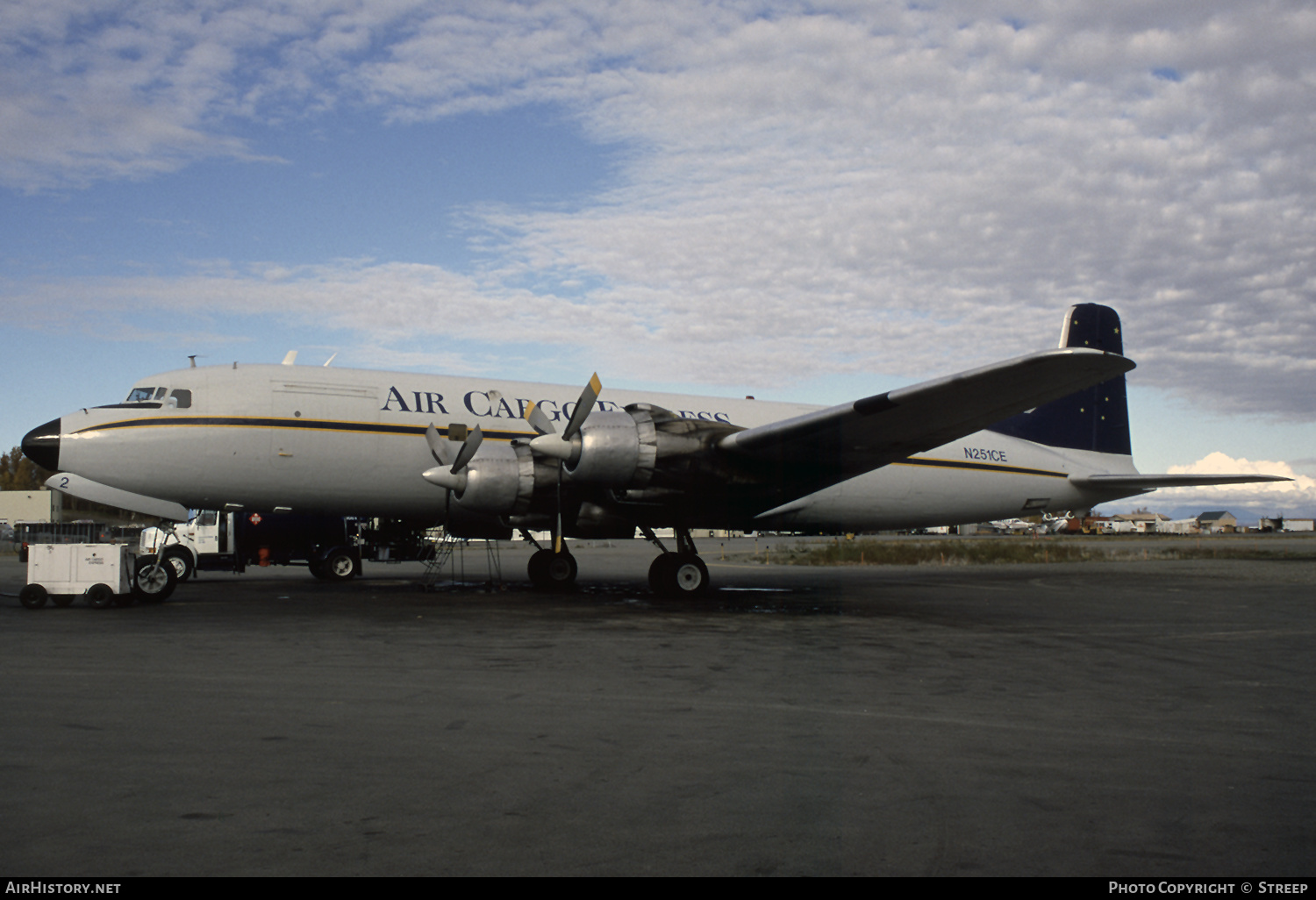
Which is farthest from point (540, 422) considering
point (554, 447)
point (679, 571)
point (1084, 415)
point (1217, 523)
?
point (1217, 523)

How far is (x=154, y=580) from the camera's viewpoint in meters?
15.0

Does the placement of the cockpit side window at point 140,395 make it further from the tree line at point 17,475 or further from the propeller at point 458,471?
the tree line at point 17,475

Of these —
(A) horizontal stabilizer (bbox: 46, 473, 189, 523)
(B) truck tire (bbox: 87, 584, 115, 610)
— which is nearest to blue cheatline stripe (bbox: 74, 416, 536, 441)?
(A) horizontal stabilizer (bbox: 46, 473, 189, 523)

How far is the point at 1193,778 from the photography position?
15.6 ft

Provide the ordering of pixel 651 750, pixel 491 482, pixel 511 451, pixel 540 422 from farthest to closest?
1. pixel 511 451
2. pixel 540 422
3. pixel 491 482
4. pixel 651 750

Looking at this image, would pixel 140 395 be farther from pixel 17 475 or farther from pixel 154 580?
pixel 17 475

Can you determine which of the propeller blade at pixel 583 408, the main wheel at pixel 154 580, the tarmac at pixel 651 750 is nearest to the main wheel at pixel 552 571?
the propeller blade at pixel 583 408

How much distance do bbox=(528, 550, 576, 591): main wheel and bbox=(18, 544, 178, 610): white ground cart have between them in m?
7.72

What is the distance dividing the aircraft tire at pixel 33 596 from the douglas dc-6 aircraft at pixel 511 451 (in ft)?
7.26

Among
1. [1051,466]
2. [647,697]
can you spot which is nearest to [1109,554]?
[1051,466]

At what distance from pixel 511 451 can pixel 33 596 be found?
7.91m

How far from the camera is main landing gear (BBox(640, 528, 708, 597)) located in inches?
623

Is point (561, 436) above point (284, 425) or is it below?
below

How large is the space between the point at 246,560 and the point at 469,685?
18.6m
